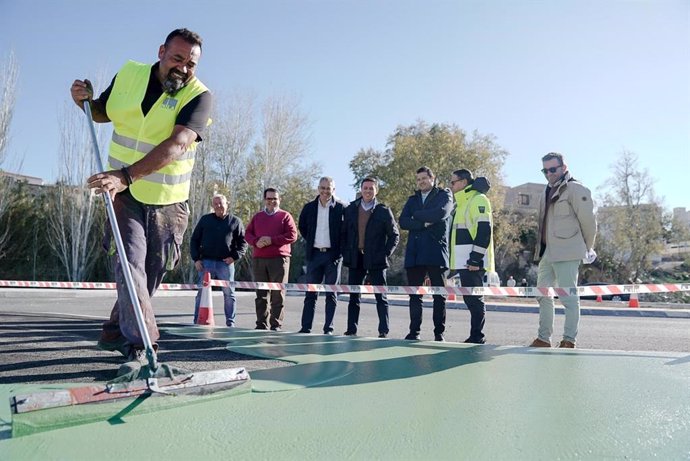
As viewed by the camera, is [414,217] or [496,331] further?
[496,331]

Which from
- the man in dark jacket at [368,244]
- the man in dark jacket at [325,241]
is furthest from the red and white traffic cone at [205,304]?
the man in dark jacket at [368,244]

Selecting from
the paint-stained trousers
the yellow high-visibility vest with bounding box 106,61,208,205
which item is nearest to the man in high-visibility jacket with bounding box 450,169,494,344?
the paint-stained trousers

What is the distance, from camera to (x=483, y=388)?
113 inches

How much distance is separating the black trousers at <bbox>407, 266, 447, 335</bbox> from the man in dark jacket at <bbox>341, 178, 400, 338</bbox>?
0.42 metres

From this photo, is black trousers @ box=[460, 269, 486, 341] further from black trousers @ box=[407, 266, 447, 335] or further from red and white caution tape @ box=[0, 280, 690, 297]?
black trousers @ box=[407, 266, 447, 335]

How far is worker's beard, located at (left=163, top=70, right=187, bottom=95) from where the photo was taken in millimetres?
3025

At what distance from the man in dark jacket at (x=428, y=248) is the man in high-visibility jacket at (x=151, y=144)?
3.02 m

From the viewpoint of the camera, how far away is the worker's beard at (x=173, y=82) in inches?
119

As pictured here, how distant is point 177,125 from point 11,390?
Result: 156 cm

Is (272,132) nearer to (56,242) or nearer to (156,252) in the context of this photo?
(56,242)

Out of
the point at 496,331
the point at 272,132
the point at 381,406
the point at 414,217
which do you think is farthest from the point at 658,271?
the point at 381,406

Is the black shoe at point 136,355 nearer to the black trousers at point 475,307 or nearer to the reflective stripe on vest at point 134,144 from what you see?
the reflective stripe on vest at point 134,144

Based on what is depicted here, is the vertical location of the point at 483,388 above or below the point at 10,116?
below

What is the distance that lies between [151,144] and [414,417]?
83.3 inches
